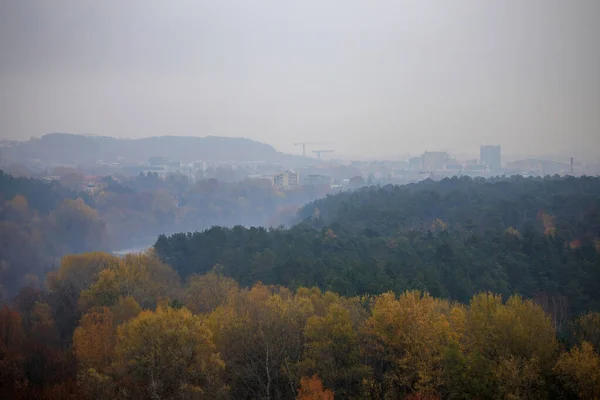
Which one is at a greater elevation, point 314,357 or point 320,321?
point 320,321

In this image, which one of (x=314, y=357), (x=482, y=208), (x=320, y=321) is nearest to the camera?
(x=314, y=357)

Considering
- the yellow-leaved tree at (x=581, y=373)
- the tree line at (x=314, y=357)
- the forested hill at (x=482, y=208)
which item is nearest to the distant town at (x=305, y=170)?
the forested hill at (x=482, y=208)

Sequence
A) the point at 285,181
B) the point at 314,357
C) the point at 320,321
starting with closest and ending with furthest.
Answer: the point at 314,357, the point at 320,321, the point at 285,181

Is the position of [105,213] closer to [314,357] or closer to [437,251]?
[437,251]

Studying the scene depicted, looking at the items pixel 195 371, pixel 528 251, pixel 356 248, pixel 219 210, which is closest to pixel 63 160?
pixel 219 210

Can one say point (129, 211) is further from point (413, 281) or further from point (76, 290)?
point (413, 281)

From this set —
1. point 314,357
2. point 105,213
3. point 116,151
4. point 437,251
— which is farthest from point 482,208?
point 116,151

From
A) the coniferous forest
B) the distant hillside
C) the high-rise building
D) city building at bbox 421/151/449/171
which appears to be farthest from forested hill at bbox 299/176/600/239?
city building at bbox 421/151/449/171
